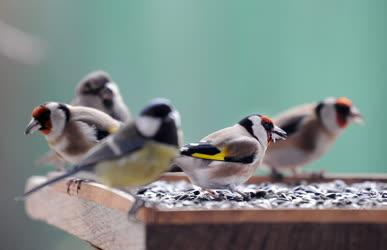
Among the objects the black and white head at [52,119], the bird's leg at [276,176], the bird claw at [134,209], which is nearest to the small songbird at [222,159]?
the bird claw at [134,209]

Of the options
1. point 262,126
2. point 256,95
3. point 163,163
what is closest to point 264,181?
point 262,126

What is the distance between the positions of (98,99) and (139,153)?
2105 mm

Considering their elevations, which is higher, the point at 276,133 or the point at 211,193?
the point at 276,133

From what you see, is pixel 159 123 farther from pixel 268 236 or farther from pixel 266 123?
pixel 266 123

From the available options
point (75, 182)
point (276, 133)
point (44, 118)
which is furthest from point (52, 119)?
point (276, 133)

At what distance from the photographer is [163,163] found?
2855 mm

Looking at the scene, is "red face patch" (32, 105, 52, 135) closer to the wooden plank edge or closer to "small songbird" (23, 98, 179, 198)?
"small songbird" (23, 98, 179, 198)

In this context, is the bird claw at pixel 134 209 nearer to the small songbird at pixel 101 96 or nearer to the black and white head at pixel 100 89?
the small songbird at pixel 101 96

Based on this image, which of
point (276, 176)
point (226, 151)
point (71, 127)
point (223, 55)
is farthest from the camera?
point (223, 55)

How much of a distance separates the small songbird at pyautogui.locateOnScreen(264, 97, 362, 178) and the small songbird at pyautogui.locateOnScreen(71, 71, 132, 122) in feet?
3.14

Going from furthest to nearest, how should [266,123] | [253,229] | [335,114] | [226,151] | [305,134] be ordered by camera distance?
[335,114]
[305,134]
[266,123]
[226,151]
[253,229]

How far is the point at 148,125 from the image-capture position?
2.90m

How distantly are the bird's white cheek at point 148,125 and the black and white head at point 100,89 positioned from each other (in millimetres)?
1967

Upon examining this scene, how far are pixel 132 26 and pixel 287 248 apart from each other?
6133mm
